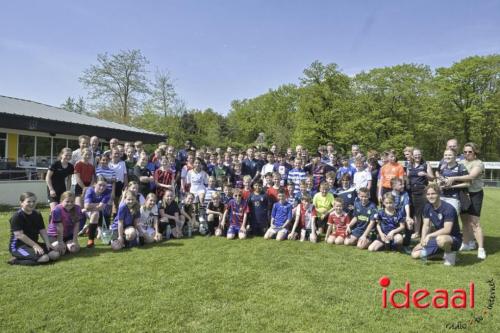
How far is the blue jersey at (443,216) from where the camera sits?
214 inches

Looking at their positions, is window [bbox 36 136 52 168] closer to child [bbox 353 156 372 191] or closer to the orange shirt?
child [bbox 353 156 372 191]

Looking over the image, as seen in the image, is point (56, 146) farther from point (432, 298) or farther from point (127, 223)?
point (432, 298)

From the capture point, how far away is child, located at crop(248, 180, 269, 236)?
750 cm

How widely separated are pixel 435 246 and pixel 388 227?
1.00 metres

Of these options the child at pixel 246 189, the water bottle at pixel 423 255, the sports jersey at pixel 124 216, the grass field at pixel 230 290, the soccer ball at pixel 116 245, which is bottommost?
the grass field at pixel 230 290

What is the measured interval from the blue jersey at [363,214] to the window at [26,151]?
1683 centimetres

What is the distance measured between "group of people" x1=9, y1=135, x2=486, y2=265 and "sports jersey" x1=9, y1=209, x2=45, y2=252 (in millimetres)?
14

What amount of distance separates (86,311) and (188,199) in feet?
14.0

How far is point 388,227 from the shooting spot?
6305mm

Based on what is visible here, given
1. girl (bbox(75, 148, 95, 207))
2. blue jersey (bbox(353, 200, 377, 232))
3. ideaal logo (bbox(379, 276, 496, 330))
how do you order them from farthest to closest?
1. girl (bbox(75, 148, 95, 207))
2. blue jersey (bbox(353, 200, 377, 232))
3. ideaal logo (bbox(379, 276, 496, 330))

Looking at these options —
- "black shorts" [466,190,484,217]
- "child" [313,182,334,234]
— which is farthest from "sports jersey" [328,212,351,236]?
"black shorts" [466,190,484,217]

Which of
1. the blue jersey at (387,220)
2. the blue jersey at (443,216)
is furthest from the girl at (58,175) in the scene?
the blue jersey at (443,216)

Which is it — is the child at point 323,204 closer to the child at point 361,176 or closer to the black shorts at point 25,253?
the child at point 361,176

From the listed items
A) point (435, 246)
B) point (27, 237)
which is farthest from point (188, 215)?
point (435, 246)
